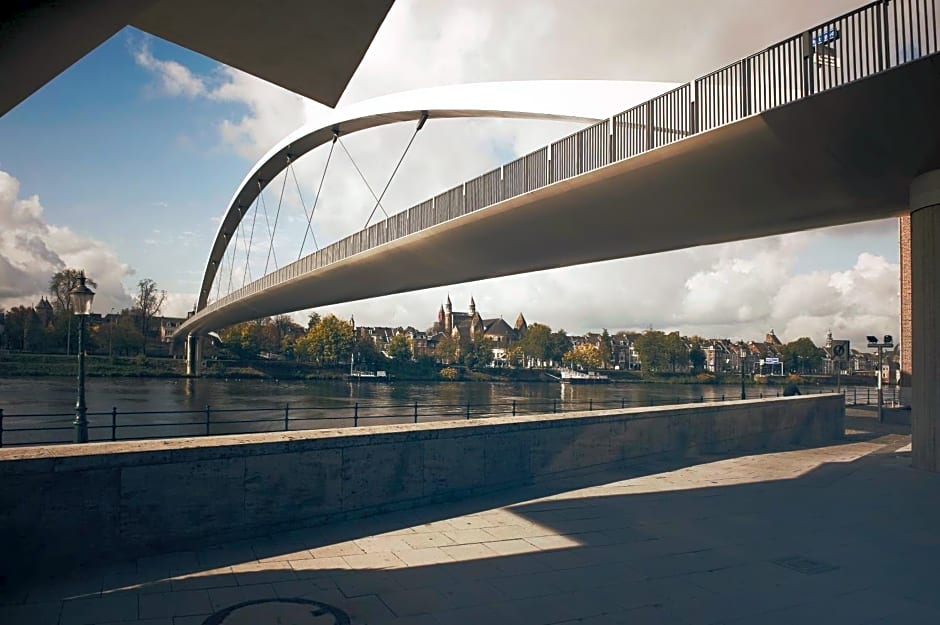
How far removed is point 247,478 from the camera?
28.3 ft

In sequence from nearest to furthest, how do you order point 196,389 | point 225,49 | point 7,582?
point 225,49 → point 7,582 → point 196,389

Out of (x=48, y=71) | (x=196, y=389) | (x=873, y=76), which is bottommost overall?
(x=196, y=389)

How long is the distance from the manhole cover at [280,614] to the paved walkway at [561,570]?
24 mm

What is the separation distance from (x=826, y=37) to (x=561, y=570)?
8.42 metres

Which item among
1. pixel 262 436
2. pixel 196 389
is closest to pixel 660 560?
pixel 262 436

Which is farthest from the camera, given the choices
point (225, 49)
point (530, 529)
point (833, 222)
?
point (833, 222)

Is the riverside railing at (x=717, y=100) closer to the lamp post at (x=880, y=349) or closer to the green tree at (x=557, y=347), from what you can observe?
the lamp post at (x=880, y=349)

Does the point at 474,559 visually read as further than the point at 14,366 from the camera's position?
No

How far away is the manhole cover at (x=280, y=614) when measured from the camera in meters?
6.01

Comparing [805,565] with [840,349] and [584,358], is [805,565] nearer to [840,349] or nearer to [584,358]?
[840,349]

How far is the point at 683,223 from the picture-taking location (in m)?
18.2

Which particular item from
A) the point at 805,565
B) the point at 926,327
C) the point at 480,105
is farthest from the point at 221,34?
the point at 480,105

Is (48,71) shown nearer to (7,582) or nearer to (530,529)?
(7,582)

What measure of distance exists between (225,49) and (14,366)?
63.9m
